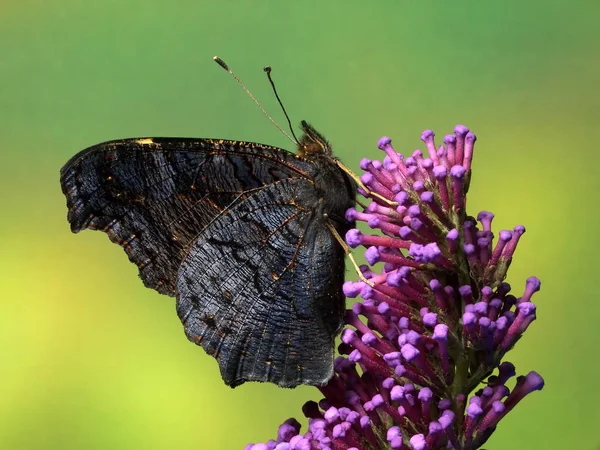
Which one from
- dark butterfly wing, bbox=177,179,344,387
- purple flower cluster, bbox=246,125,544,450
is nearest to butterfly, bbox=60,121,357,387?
dark butterfly wing, bbox=177,179,344,387

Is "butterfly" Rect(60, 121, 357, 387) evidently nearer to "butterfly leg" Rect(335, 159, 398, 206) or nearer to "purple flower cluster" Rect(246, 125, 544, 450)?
"butterfly leg" Rect(335, 159, 398, 206)

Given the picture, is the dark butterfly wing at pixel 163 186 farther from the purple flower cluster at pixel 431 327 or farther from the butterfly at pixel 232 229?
the purple flower cluster at pixel 431 327

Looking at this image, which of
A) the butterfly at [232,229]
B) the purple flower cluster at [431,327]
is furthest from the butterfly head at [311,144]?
the purple flower cluster at [431,327]

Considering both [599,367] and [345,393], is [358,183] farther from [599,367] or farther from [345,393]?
[599,367]

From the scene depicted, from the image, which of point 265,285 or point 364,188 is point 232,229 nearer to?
point 265,285

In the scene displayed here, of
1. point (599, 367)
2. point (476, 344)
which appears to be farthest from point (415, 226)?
point (599, 367)
